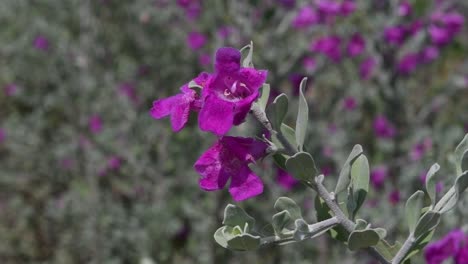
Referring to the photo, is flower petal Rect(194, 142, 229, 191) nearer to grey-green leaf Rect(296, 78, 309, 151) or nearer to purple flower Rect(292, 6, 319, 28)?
grey-green leaf Rect(296, 78, 309, 151)

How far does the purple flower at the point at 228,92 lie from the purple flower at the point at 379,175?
2720 millimetres

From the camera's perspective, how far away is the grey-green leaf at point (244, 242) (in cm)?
99

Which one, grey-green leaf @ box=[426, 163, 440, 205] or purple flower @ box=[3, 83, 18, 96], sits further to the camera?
purple flower @ box=[3, 83, 18, 96]

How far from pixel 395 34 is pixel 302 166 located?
247cm

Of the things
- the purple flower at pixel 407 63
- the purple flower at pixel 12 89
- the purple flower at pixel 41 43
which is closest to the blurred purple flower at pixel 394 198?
the purple flower at pixel 407 63

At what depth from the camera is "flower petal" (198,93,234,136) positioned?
0.98 metres

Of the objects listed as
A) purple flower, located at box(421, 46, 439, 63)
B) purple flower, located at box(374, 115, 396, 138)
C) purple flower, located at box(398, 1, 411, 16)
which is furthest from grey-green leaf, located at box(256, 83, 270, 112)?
purple flower, located at box(421, 46, 439, 63)

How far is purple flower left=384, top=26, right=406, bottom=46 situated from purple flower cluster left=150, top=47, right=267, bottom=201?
244cm

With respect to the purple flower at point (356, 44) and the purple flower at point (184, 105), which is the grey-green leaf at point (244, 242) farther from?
the purple flower at point (356, 44)

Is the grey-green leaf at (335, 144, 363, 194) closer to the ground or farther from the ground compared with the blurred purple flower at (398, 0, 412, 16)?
closer to the ground

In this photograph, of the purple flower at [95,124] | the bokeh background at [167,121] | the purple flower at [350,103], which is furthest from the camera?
the purple flower at [95,124]

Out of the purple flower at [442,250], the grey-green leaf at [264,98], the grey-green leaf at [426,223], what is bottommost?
the purple flower at [442,250]

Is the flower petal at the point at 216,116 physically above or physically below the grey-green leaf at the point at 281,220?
above

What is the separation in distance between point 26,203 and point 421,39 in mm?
3188
